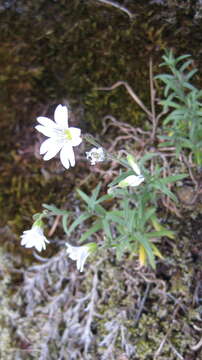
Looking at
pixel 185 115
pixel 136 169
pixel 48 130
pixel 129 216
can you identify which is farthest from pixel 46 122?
pixel 185 115

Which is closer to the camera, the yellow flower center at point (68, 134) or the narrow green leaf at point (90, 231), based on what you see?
the yellow flower center at point (68, 134)

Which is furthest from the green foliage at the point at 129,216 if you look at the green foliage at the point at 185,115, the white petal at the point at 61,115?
the white petal at the point at 61,115

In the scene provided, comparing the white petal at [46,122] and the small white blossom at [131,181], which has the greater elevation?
the white petal at [46,122]

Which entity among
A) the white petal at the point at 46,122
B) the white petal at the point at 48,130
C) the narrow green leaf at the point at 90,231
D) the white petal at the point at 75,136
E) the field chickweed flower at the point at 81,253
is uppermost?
the white petal at the point at 75,136

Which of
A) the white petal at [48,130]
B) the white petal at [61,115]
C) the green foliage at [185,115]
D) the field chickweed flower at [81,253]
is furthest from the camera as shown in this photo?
the green foliage at [185,115]

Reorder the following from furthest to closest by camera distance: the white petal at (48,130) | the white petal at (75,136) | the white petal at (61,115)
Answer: the white petal at (48,130)
the white petal at (61,115)
the white petal at (75,136)

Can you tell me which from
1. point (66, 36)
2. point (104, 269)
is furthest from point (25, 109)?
point (104, 269)

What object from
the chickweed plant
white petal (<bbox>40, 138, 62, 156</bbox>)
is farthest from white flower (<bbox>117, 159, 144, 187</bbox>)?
white petal (<bbox>40, 138, 62, 156</bbox>)

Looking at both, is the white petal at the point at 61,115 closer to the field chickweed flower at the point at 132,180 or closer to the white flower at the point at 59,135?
the white flower at the point at 59,135

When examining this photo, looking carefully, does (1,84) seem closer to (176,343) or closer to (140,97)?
(140,97)
